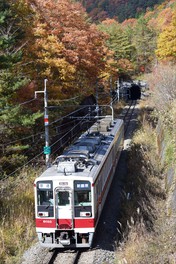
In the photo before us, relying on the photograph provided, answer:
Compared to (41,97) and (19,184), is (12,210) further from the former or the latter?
A: (41,97)

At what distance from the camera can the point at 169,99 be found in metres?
27.0

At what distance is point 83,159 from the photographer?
43.4 feet

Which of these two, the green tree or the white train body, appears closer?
the white train body

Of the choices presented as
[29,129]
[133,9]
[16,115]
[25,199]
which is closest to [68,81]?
[29,129]

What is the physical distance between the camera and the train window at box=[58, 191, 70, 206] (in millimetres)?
11953

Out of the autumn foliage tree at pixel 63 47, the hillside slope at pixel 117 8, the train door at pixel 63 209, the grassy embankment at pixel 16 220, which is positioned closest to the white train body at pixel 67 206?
the train door at pixel 63 209

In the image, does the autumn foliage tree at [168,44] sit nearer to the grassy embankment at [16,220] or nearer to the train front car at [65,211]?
the grassy embankment at [16,220]

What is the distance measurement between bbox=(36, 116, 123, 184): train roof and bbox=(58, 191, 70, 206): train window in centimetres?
52

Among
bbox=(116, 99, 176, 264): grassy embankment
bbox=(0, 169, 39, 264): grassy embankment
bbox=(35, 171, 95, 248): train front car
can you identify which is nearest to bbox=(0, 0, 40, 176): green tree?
bbox=(0, 169, 39, 264): grassy embankment

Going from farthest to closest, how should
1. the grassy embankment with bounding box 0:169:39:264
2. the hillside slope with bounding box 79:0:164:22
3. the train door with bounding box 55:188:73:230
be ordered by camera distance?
the hillside slope with bounding box 79:0:164:22 < the grassy embankment with bounding box 0:169:39:264 < the train door with bounding box 55:188:73:230

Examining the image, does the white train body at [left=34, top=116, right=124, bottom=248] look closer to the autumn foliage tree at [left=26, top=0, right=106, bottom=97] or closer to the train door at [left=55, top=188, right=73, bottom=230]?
the train door at [left=55, top=188, right=73, bottom=230]

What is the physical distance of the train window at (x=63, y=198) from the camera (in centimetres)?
1195

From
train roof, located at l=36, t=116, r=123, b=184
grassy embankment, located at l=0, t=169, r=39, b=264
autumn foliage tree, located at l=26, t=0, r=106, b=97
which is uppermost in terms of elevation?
autumn foliage tree, located at l=26, t=0, r=106, b=97

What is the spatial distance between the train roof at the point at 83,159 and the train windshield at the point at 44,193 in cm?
22
